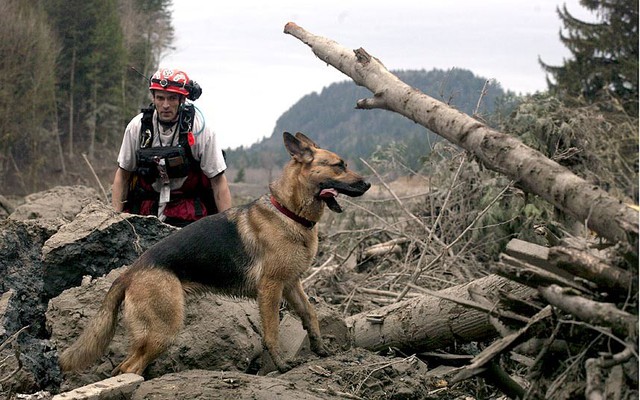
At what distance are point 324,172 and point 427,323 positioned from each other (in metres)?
1.52

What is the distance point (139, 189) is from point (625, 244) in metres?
5.81

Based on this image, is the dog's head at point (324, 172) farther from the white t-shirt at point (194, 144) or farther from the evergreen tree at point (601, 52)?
the evergreen tree at point (601, 52)

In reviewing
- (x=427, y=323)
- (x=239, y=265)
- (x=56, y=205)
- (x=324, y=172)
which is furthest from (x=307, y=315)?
(x=56, y=205)

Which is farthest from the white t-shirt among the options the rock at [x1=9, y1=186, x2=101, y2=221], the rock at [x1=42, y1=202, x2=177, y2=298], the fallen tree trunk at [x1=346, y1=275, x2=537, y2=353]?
the rock at [x1=9, y1=186, x2=101, y2=221]

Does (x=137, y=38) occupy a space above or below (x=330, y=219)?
above

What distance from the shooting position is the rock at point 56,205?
1244 centimetres

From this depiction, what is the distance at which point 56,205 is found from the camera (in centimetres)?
1305

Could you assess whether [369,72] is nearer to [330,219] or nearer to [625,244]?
[625,244]

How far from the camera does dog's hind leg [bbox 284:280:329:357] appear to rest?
781cm

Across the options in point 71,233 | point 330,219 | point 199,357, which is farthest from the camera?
point 330,219

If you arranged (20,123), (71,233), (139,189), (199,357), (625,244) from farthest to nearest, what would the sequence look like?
(20,123)
(139,189)
(71,233)
(199,357)
(625,244)

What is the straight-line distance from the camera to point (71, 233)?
839cm

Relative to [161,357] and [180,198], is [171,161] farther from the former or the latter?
[161,357]

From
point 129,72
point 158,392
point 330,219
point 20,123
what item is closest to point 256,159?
point 129,72
